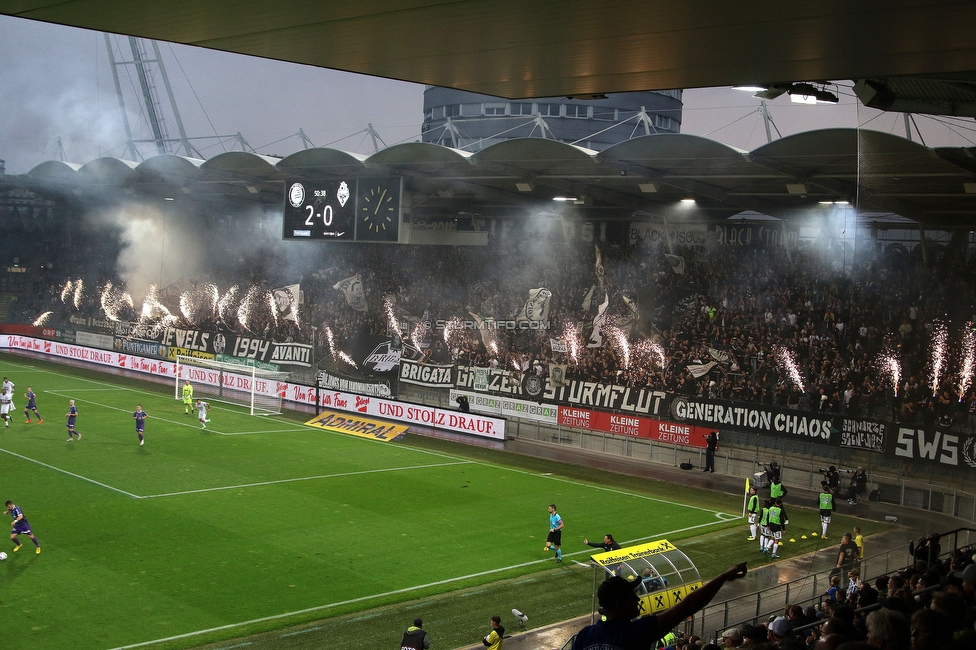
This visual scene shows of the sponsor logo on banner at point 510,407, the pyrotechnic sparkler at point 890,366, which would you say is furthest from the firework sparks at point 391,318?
the pyrotechnic sparkler at point 890,366

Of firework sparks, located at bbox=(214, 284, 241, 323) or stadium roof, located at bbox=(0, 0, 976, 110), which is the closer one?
stadium roof, located at bbox=(0, 0, 976, 110)

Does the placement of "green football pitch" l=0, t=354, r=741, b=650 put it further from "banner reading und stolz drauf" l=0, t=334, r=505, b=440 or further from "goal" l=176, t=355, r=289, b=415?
"goal" l=176, t=355, r=289, b=415

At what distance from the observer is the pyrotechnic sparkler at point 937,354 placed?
27.4m

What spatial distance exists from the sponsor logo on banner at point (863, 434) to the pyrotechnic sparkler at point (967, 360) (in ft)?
8.30

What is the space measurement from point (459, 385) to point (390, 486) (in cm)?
1379

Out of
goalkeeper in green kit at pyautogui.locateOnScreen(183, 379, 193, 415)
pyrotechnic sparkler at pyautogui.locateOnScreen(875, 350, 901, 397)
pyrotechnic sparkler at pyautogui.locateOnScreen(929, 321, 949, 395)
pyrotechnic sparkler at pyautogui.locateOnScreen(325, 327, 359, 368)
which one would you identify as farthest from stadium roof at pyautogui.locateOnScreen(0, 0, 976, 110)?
pyrotechnic sparkler at pyautogui.locateOnScreen(325, 327, 359, 368)

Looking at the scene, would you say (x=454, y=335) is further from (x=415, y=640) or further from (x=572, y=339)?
(x=415, y=640)

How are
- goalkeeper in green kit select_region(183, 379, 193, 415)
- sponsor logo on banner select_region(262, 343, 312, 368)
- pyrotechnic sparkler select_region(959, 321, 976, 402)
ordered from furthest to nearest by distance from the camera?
1. sponsor logo on banner select_region(262, 343, 312, 368)
2. goalkeeper in green kit select_region(183, 379, 193, 415)
3. pyrotechnic sparkler select_region(959, 321, 976, 402)

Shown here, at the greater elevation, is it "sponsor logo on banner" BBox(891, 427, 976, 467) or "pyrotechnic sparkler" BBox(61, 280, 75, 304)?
"pyrotechnic sparkler" BBox(61, 280, 75, 304)

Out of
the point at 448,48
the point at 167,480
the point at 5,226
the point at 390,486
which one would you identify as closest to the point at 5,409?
the point at 167,480

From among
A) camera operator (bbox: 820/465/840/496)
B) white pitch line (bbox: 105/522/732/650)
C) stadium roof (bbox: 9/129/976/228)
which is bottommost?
white pitch line (bbox: 105/522/732/650)

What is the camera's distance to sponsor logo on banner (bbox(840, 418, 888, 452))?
28156mm

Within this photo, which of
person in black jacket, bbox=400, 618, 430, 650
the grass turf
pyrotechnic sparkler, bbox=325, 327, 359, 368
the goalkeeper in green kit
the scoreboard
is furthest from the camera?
pyrotechnic sparkler, bbox=325, 327, 359, 368

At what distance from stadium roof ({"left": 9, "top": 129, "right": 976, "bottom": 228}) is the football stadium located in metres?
0.21
